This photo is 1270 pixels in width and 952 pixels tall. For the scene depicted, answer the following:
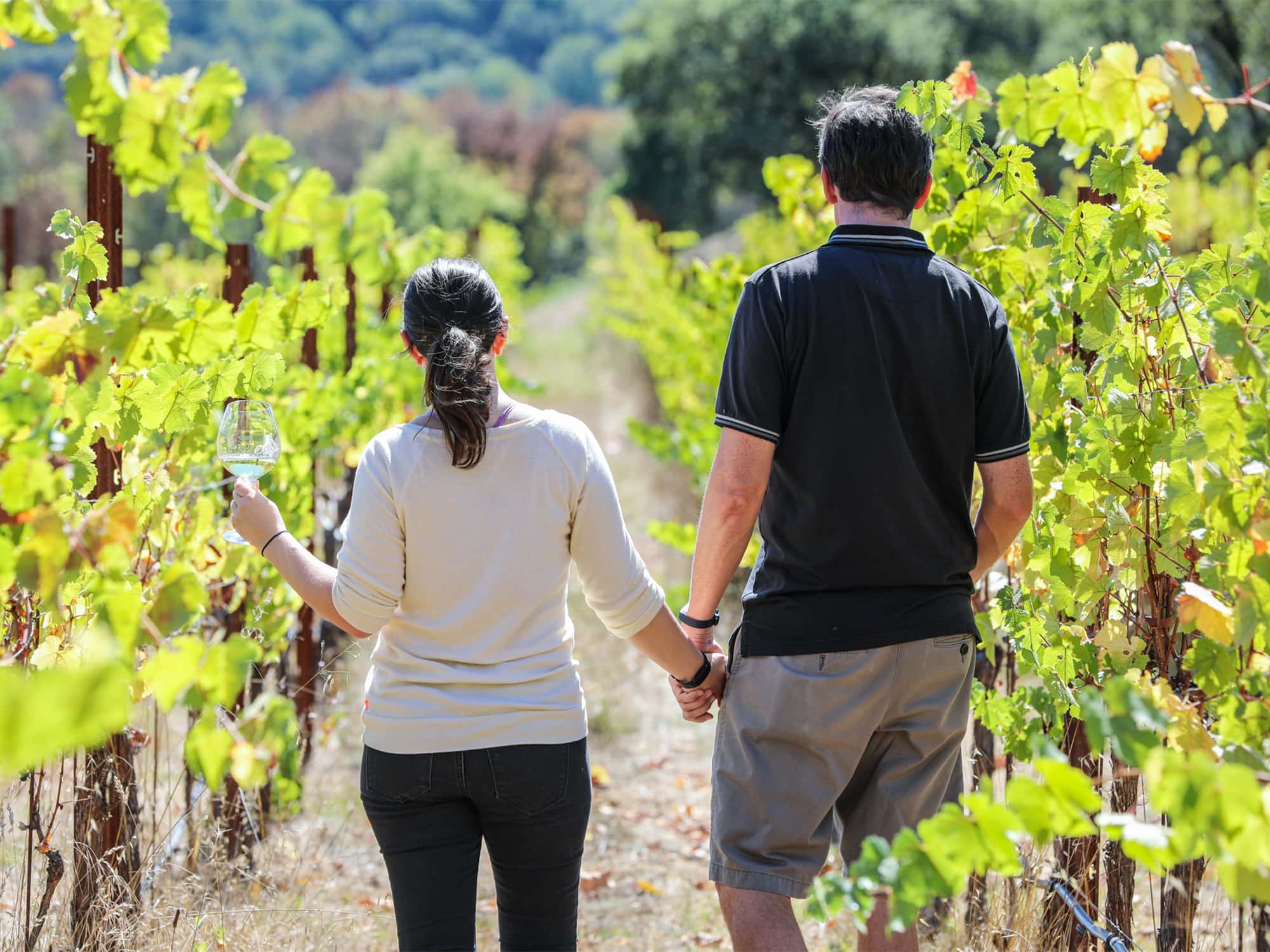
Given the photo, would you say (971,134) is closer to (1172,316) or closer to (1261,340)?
(1172,316)

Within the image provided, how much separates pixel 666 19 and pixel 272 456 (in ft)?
90.4

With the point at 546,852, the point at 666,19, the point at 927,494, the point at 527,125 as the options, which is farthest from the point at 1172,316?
the point at 527,125

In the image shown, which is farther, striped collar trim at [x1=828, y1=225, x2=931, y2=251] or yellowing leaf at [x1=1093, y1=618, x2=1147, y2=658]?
yellowing leaf at [x1=1093, y1=618, x2=1147, y2=658]

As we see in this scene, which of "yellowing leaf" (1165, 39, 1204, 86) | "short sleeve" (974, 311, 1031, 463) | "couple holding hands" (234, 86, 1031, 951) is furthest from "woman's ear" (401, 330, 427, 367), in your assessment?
"yellowing leaf" (1165, 39, 1204, 86)

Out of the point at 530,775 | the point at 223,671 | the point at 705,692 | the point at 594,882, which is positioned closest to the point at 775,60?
the point at 594,882

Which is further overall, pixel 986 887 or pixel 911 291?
pixel 986 887

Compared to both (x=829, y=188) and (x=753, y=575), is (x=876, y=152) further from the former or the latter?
(x=753, y=575)

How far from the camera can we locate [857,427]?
83.7 inches

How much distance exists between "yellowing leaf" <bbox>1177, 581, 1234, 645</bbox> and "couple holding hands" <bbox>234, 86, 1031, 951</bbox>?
1.48ft

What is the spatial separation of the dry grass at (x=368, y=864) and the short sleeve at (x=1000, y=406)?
87cm

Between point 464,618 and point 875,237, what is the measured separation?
39.0 inches

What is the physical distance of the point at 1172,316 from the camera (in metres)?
2.32

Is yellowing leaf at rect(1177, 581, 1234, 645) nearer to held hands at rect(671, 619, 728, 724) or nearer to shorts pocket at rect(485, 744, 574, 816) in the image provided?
held hands at rect(671, 619, 728, 724)

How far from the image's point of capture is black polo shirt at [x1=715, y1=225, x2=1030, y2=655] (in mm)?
2123
